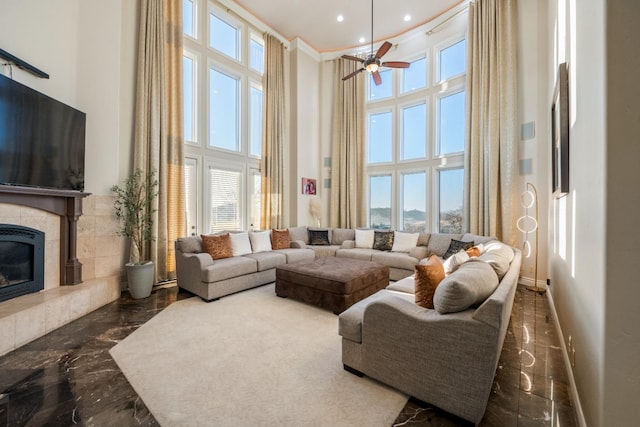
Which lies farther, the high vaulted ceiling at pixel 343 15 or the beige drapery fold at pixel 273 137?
the beige drapery fold at pixel 273 137

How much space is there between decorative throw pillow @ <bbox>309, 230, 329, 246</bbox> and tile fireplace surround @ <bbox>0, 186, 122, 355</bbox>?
12.0 feet

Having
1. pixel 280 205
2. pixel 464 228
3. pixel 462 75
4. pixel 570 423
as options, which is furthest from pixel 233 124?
pixel 570 423

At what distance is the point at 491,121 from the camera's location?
187 inches

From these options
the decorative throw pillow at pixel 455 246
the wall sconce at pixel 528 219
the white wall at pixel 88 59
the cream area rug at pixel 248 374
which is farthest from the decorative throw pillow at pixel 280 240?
the wall sconce at pixel 528 219

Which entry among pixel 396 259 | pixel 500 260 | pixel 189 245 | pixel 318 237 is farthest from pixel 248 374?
pixel 318 237

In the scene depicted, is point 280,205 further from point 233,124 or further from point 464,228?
point 464,228

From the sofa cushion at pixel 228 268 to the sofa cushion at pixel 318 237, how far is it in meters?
2.07

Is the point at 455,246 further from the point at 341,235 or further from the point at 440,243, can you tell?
the point at 341,235

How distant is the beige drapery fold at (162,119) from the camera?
4.17 metres

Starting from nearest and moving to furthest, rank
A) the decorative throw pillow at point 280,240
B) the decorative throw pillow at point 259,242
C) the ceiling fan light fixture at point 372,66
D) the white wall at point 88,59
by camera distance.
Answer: the white wall at point 88,59 → the ceiling fan light fixture at point 372,66 → the decorative throw pillow at point 259,242 → the decorative throw pillow at point 280,240

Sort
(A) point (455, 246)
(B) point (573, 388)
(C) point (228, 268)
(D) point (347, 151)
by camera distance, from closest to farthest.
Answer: (B) point (573, 388) < (C) point (228, 268) < (A) point (455, 246) < (D) point (347, 151)

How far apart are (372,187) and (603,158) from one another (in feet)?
18.4

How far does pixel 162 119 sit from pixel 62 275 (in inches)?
105

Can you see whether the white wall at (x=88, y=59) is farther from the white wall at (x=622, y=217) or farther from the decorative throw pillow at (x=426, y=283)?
the white wall at (x=622, y=217)
